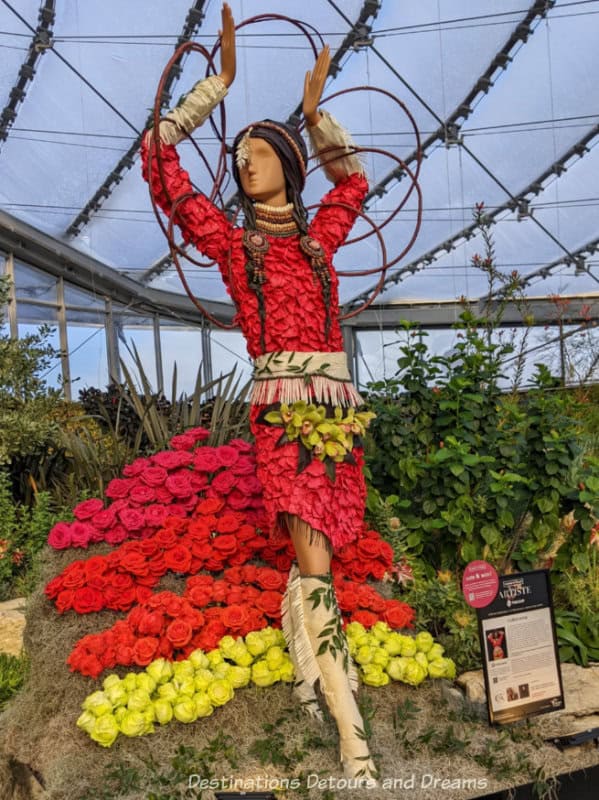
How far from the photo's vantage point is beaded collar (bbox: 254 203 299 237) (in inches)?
89.9

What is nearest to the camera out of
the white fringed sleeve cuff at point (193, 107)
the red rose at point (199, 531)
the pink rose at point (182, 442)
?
the white fringed sleeve cuff at point (193, 107)

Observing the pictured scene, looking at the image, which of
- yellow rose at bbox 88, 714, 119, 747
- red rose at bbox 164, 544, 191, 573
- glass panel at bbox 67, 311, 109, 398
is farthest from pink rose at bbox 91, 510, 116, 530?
glass panel at bbox 67, 311, 109, 398

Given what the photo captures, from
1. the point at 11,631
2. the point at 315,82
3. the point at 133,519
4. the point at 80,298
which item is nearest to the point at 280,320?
the point at 315,82

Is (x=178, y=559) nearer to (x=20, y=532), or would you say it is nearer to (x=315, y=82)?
(x=20, y=532)

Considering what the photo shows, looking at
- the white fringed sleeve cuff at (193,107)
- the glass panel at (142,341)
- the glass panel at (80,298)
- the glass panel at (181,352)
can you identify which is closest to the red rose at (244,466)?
the white fringed sleeve cuff at (193,107)

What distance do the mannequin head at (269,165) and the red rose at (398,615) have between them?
1.49m

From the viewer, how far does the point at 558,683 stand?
226 cm

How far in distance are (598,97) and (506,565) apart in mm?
7466

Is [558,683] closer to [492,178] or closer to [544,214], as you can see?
[492,178]

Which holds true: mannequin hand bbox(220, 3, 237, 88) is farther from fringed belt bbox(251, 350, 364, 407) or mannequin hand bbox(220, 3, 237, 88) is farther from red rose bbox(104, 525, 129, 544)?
red rose bbox(104, 525, 129, 544)

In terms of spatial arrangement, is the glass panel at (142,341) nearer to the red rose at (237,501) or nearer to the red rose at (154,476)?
the red rose at (154,476)

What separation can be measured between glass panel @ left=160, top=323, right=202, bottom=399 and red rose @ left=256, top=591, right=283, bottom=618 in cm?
852

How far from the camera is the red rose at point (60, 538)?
2886 millimetres

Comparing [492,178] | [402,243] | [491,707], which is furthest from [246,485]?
[402,243]
